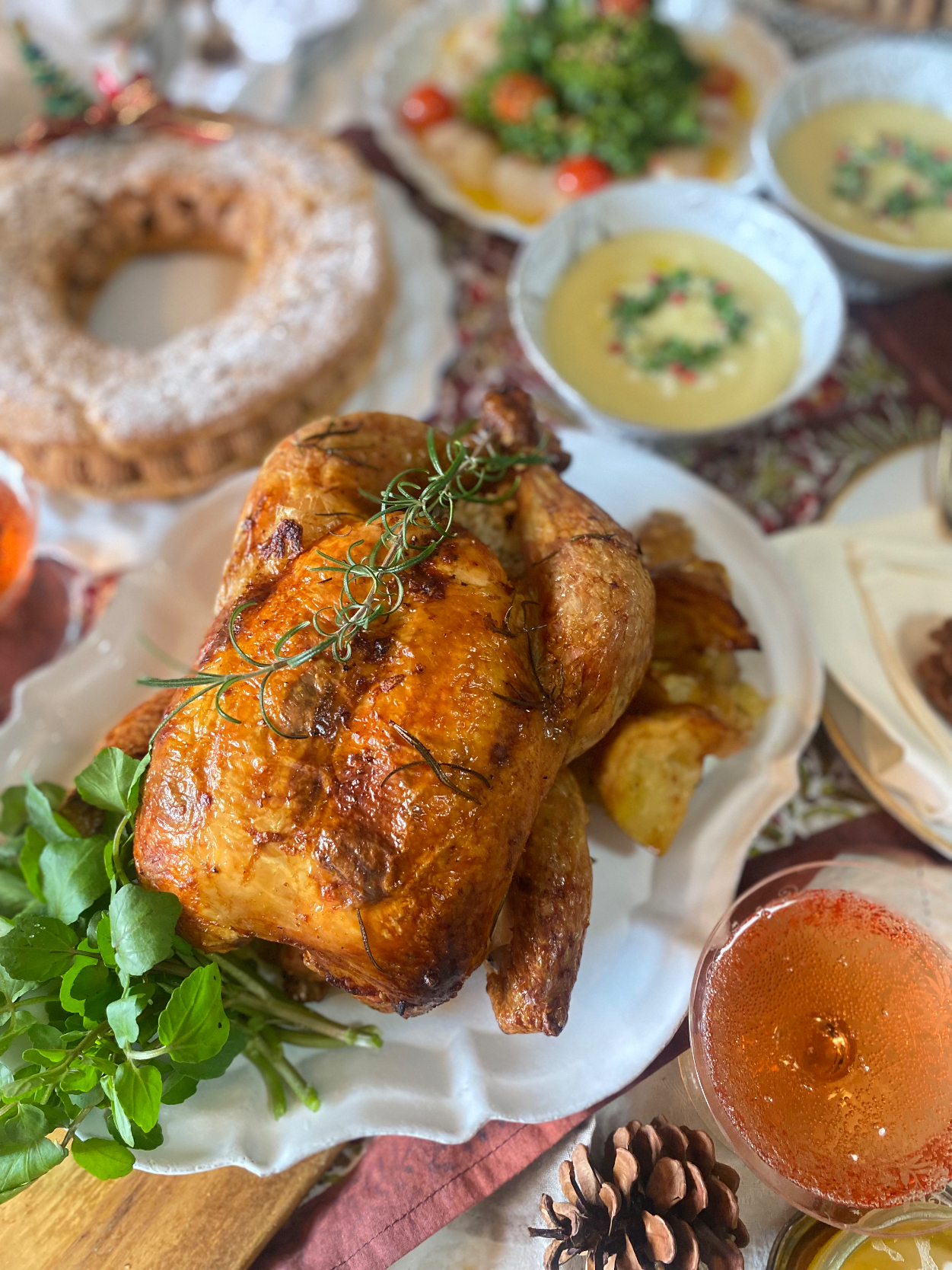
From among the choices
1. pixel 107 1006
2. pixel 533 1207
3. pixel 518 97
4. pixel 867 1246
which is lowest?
pixel 867 1246

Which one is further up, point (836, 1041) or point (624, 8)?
point (624, 8)

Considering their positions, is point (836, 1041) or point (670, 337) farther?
point (670, 337)

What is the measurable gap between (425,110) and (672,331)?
1.08 m

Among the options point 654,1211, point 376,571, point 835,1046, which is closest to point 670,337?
point 376,571

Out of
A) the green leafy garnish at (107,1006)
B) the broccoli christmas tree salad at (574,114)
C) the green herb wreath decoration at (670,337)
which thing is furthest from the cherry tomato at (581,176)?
the green leafy garnish at (107,1006)

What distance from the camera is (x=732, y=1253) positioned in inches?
52.9

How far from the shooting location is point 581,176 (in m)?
2.53

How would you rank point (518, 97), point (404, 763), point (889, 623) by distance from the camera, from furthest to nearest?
point (518, 97) < point (889, 623) < point (404, 763)

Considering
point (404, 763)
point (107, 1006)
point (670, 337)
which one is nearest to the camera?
point (404, 763)

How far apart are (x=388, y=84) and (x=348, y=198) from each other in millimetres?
672

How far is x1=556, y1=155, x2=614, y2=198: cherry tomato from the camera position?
2.53m

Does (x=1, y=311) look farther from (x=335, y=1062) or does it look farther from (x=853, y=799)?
(x=853, y=799)

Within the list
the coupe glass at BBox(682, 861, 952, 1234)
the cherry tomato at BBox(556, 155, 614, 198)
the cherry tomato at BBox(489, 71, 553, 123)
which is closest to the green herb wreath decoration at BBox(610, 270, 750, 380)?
the cherry tomato at BBox(556, 155, 614, 198)

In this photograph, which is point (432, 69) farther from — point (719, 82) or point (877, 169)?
point (877, 169)
